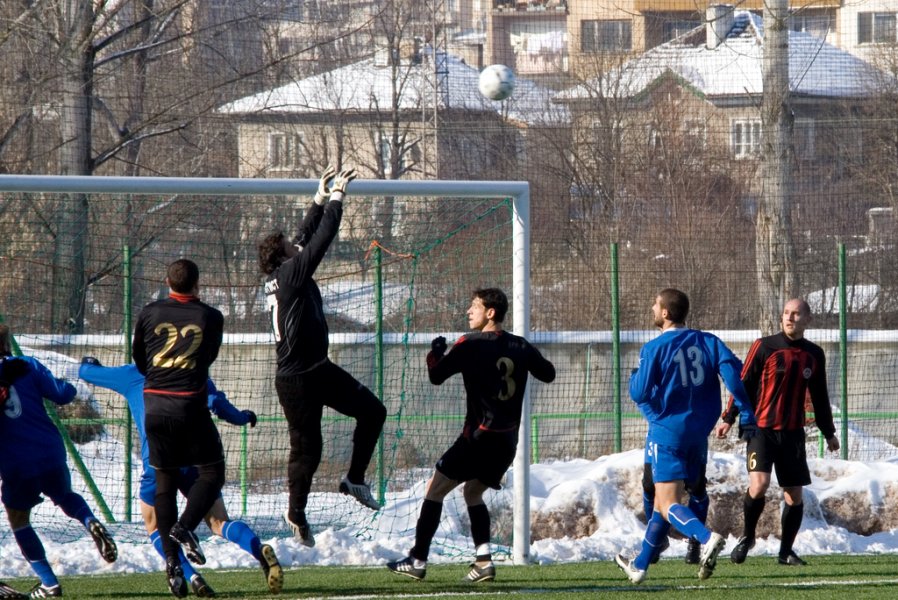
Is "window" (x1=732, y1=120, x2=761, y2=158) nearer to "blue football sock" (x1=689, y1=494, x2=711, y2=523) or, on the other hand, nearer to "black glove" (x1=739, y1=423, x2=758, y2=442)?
"blue football sock" (x1=689, y1=494, x2=711, y2=523)

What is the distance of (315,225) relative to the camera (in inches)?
269

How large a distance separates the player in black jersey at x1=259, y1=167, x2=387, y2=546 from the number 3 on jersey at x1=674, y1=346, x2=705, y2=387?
1841 mm

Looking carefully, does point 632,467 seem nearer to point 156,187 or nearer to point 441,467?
point 441,467

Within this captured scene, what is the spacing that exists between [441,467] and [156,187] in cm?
272

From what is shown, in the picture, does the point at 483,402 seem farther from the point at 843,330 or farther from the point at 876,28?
the point at 876,28

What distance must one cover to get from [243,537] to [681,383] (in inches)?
108

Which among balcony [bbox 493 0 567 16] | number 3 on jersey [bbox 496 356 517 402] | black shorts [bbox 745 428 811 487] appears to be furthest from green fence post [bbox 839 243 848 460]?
balcony [bbox 493 0 567 16]

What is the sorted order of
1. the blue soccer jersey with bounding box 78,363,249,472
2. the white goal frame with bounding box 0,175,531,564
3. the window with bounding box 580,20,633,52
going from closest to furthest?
1. the blue soccer jersey with bounding box 78,363,249,472
2. the white goal frame with bounding box 0,175,531,564
3. the window with bounding box 580,20,633,52

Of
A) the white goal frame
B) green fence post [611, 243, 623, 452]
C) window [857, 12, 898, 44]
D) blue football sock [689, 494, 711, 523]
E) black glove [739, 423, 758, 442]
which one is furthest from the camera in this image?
window [857, 12, 898, 44]

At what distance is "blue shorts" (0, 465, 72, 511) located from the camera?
6.83m

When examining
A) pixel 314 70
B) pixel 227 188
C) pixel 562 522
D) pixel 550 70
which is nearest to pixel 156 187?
pixel 227 188

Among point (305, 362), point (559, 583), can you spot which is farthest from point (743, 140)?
point (305, 362)

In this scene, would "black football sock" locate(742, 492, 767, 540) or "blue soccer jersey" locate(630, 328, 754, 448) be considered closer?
"blue soccer jersey" locate(630, 328, 754, 448)

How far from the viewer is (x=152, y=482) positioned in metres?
7.44
